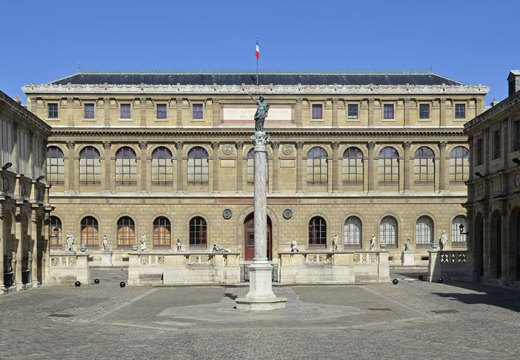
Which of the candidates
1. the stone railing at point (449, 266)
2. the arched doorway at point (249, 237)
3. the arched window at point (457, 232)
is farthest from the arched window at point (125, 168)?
the stone railing at point (449, 266)

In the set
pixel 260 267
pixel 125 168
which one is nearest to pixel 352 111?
pixel 125 168

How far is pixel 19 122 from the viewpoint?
4097 cm

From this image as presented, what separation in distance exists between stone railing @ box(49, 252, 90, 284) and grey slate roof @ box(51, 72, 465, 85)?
29.0m

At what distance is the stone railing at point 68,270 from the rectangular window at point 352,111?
31764 mm

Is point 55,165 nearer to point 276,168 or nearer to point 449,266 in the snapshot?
point 276,168

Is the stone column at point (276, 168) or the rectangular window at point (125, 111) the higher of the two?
the rectangular window at point (125, 111)

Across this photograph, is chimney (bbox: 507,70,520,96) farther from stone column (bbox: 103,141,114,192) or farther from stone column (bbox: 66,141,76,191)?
stone column (bbox: 66,141,76,191)

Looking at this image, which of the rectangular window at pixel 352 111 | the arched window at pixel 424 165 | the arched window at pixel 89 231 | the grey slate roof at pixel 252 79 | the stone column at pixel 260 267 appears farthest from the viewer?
the grey slate roof at pixel 252 79

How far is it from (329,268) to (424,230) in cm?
2707

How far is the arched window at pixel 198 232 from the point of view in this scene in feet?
225

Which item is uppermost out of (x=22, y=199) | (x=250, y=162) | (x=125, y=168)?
(x=250, y=162)

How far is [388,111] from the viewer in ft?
228

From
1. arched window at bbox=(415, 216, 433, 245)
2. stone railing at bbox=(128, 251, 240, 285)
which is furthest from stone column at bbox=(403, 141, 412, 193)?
stone railing at bbox=(128, 251, 240, 285)

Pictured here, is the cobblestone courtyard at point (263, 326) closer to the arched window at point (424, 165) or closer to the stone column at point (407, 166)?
the stone column at point (407, 166)
